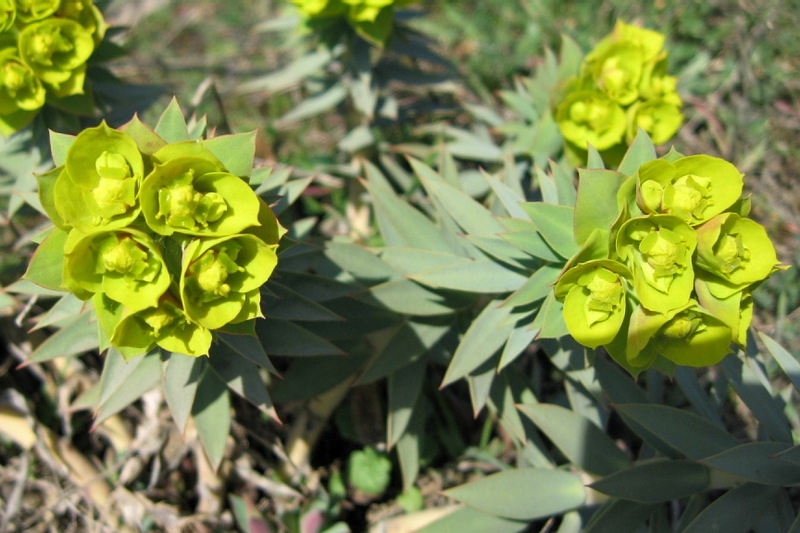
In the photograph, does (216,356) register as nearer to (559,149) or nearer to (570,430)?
(570,430)

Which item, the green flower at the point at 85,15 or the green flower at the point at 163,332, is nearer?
the green flower at the point at 163,332

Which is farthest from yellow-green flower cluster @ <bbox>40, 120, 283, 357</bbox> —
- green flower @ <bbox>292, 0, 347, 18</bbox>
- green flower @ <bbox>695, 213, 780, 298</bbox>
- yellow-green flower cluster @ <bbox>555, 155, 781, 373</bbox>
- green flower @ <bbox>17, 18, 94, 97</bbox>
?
green flower @ <bbox>292, 0, 347, 18</bbox>

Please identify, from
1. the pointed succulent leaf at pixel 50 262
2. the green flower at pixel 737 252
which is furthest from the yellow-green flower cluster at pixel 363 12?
the green flower at pixel 737 252

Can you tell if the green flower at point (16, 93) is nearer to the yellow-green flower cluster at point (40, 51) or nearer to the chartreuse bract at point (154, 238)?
the yellow-green flower cluster at point (40, 51)

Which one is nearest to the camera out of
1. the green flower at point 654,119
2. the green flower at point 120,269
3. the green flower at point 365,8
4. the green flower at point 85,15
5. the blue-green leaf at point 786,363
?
the green flower at point 120,269

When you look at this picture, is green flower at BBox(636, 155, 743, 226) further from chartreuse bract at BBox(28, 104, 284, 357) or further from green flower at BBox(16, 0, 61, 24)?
green flower at BBox(16, 0, 61, 24)

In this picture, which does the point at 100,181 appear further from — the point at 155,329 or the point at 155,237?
the point at 155,329

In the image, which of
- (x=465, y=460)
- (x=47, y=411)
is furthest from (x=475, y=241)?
(x=47, y=411)
